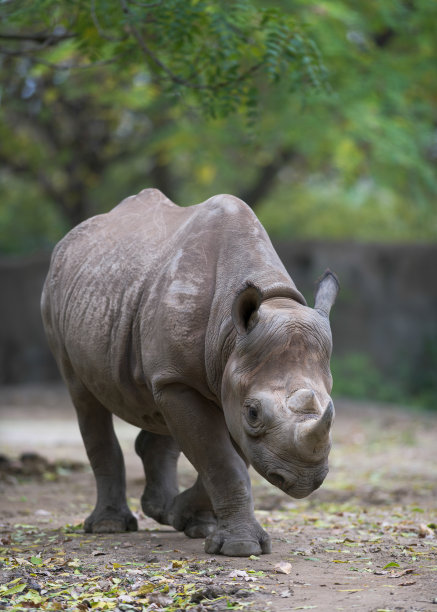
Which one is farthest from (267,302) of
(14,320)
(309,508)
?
(14,320)

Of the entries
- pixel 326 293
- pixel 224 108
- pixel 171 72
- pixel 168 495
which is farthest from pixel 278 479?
pixel 171 72

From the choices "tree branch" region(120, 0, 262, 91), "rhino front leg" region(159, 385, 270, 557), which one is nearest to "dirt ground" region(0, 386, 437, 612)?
"rhino front leg" region(159, 385, 270, 557)

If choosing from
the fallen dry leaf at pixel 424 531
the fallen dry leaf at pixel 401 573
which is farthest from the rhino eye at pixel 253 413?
the fallen dry leaf at pixel 424 531

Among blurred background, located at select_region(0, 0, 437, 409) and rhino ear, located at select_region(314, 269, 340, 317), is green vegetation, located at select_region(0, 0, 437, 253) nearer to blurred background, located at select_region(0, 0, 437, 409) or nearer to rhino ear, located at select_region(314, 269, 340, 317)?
blurred background, located at select_region(0, 0, 437, 409)

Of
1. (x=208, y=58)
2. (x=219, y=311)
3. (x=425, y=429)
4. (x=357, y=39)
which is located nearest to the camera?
(x=219, y=311)

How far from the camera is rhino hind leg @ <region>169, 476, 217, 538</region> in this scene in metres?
Answer: 6.25

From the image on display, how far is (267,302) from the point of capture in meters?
5.47

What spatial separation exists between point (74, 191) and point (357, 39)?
22.5 ft

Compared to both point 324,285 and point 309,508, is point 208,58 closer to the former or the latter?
point 324,285

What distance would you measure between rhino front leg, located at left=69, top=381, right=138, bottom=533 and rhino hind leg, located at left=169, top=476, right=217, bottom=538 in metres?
0.50

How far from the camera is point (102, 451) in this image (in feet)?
22.7

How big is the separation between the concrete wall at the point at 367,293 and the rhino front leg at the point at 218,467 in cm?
1316

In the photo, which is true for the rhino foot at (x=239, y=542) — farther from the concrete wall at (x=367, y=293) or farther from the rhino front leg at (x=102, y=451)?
the concrete wall at (x=367, y=293)

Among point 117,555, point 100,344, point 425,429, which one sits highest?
point 100,344
